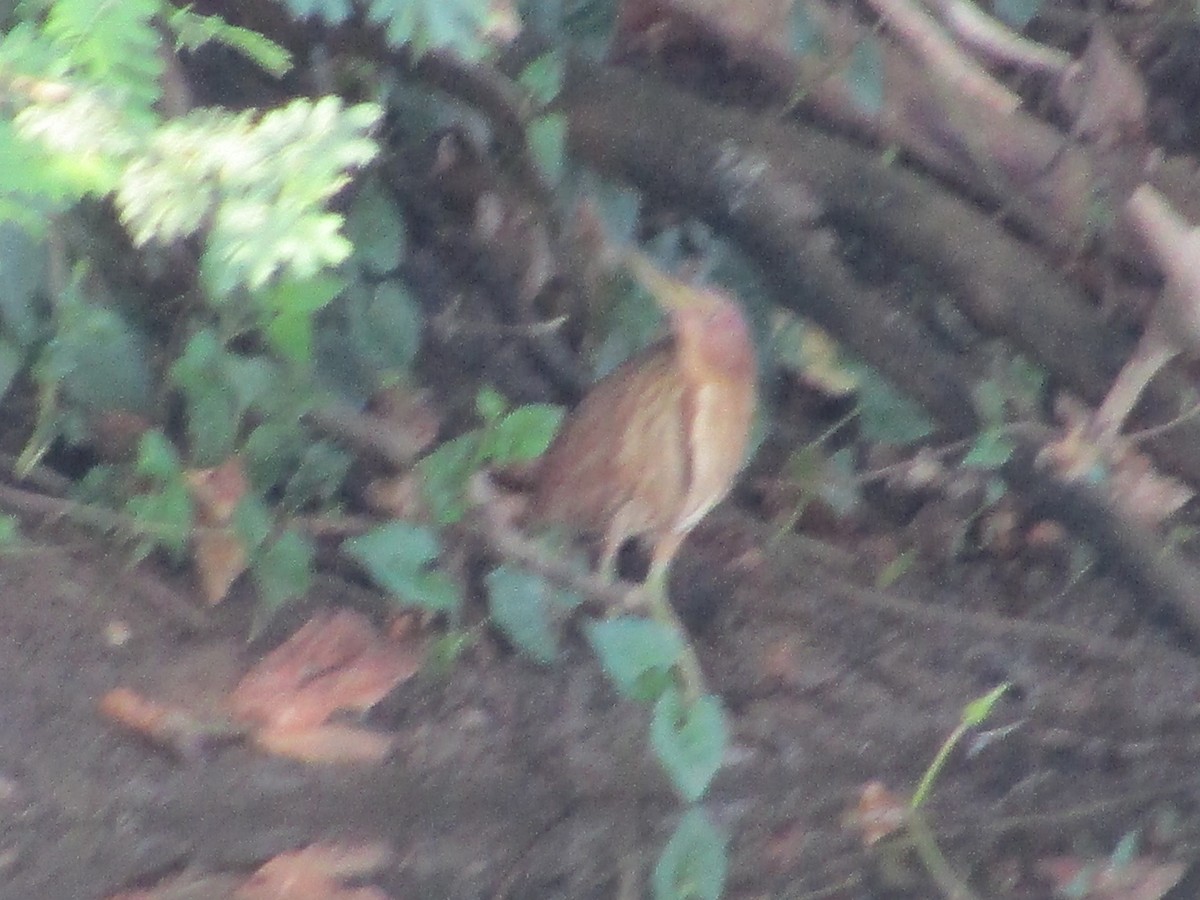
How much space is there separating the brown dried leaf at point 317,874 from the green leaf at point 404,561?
0.22m

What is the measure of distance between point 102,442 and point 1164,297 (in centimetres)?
113

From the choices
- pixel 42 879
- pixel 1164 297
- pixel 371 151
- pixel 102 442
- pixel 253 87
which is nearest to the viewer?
pixel 371 151

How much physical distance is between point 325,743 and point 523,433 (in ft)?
1.08

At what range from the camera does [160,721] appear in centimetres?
104

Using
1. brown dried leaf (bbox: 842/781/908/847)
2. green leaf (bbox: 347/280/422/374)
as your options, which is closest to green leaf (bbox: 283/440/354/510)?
green leaf (bbox: 347/280/422/374)

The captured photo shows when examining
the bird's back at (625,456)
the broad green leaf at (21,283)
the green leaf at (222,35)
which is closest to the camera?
the green leaf at (222,35)

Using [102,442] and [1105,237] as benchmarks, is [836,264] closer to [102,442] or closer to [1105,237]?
[1105,237]

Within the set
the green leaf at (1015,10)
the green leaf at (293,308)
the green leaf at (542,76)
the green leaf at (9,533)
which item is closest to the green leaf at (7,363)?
the green leaf at (9,533)

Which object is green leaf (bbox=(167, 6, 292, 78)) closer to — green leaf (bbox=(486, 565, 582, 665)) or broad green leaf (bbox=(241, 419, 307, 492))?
broad green leaf (bbox=(241, 419, 307, 492))

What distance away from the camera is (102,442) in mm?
1175

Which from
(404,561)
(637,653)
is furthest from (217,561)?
(637,653)

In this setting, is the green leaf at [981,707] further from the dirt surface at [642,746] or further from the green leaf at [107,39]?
the green leaf at [107,39]

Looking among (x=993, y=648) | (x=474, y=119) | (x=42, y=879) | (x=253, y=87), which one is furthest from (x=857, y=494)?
(x=42, y=879)

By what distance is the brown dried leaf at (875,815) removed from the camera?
1306 millimetres
